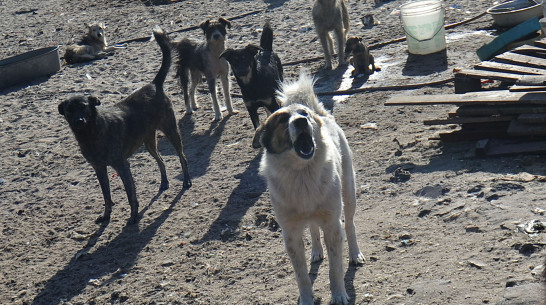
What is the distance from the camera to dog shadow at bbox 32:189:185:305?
6123mm

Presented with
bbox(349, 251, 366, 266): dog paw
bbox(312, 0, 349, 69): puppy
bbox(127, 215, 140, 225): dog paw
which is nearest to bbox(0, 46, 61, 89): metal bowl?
bbox(312, 0, 349, 69): puppy

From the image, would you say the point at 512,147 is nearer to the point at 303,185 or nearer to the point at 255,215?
the point at 255,215

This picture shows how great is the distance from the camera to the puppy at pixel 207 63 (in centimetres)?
1045

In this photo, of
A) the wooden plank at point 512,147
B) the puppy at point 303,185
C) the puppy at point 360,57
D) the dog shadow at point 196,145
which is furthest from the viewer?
the puppy at point 360,57

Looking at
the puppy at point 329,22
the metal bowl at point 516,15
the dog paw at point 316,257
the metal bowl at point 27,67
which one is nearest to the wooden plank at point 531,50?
the metal bowl at point 516,15

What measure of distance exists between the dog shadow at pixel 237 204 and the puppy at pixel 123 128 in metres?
0.74

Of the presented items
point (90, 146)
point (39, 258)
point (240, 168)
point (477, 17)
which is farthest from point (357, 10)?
point (39, 258)

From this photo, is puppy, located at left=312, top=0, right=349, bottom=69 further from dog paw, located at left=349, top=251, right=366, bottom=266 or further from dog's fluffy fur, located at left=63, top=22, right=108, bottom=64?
dog paw, located at left=349, top=251, right=366, bottom=266

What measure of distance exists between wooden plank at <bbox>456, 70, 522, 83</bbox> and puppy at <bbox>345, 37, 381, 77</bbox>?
2870mm

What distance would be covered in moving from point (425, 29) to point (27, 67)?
7585mm

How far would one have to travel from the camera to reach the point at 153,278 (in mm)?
6062

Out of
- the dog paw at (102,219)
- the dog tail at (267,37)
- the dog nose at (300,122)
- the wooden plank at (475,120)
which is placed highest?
the dog nose at (300,122)

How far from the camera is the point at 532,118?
261 inches

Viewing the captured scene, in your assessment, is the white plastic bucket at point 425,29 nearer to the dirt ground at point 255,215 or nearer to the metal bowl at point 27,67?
the dirt ground at point 255,215
